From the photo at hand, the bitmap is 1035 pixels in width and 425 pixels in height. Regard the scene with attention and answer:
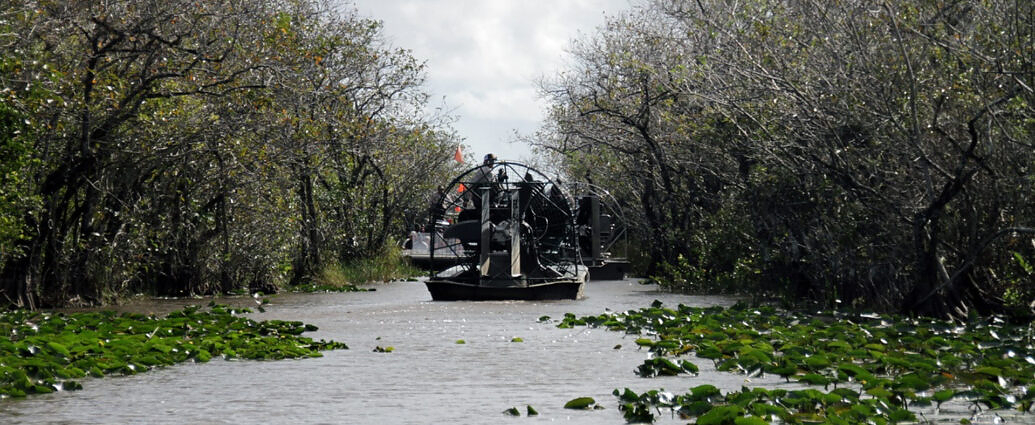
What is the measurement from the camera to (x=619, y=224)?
160ft

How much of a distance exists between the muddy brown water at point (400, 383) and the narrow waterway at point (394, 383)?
1 cm

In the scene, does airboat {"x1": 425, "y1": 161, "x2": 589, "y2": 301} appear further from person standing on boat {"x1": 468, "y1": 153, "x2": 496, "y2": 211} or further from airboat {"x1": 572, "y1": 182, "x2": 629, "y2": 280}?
airboat {"x1": 572, "y1": 182, "x2": 629, "y2": 280}

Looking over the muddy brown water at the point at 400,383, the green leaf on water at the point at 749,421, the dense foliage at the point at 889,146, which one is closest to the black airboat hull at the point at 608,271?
the dense foliage at the point at 889,146

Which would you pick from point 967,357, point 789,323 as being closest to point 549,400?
point 967,357

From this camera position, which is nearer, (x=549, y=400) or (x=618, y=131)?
(x=549, y=400)

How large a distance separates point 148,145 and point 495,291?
7.79 m

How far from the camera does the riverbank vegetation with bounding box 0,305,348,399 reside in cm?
1145

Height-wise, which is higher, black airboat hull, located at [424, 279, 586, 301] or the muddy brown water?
black airboat hull, located at [424, 279, 586, 301]

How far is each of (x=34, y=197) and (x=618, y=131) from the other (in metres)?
19.2

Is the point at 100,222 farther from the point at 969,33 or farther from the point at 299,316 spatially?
the point at 969,33

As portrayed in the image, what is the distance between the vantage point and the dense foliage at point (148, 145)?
1892 centimetres

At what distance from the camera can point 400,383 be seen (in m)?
12.0

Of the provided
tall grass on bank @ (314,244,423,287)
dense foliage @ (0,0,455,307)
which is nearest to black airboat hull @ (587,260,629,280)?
tall grass on bank @ (314,244,423,287)

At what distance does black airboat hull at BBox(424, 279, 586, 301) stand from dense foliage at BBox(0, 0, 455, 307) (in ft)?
13.5
